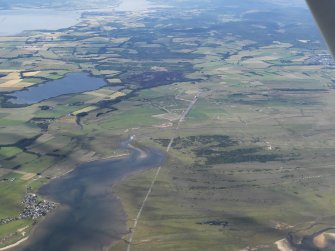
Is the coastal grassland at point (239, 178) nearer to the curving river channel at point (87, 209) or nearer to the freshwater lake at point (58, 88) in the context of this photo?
the curving river channel at point (87, 209)

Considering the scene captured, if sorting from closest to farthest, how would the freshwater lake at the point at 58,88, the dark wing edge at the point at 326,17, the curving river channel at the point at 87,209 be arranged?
1. the dark wing edge at the point at 326,17
2. the curving river channel at the point at 87,209
3. the freshwater lake at the point at 58,88

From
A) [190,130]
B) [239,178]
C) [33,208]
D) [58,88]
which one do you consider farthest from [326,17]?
[58,88]

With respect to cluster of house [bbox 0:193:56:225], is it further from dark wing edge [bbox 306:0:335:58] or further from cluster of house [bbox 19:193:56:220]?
dark wing edge [bbox 306:0:335:58]

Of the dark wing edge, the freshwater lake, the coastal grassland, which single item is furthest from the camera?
the freshwater lake

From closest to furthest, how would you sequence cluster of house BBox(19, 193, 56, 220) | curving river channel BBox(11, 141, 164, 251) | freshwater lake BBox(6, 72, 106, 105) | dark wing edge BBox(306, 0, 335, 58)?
dark wing edge BBox(306, 0, 335, 58) → curving river channel BBox(11, 141, 164, 251) → cluster of house BBox(19, 193, 56, 220) → freshwater lake BBox(6, 72, 106, 105)

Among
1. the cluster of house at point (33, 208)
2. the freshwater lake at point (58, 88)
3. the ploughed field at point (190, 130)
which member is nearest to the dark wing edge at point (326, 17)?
the ploughed field at point (190, 130)

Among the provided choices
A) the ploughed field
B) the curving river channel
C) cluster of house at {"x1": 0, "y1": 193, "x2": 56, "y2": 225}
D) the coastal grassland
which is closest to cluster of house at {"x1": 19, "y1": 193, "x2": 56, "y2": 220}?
cluster of house at {"x1": 0, "y1": 193, "x2": 56, "y2": 225}

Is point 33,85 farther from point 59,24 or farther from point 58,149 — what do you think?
point 59,24
